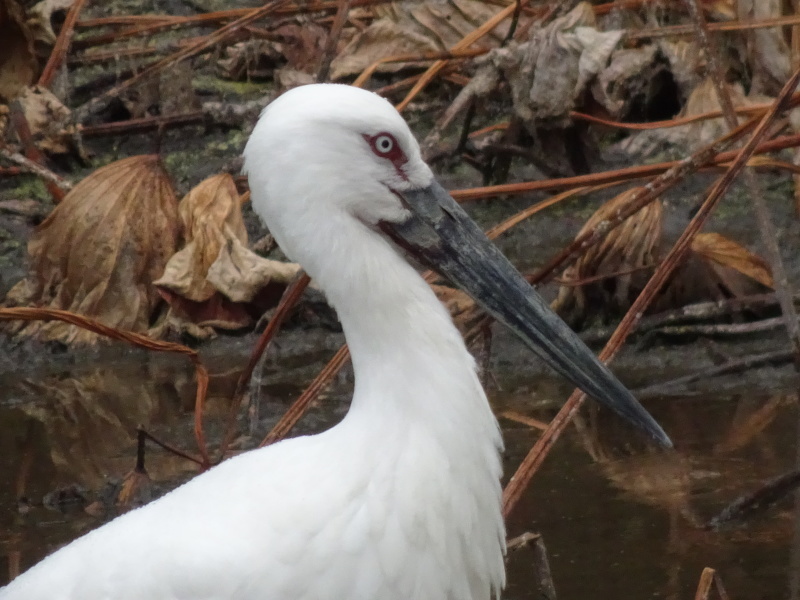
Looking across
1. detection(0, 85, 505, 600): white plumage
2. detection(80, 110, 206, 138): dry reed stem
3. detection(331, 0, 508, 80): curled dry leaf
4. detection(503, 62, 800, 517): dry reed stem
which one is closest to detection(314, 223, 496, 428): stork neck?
detection(0, 85, 505, 600): white plumage

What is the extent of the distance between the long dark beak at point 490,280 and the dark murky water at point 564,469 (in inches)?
26.7

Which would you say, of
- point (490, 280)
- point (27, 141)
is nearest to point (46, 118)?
point (27, 141)

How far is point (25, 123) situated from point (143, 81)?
752 millimetres

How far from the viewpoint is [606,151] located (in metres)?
7.23

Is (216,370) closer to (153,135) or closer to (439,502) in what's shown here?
(153,135)

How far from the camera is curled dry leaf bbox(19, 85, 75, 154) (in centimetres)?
764

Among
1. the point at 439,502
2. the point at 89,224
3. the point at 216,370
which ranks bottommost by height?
the point at 216,370

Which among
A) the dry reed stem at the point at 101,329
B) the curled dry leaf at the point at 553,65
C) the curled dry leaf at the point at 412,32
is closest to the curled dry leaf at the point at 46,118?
the curled dry leaf at the point at 412,32

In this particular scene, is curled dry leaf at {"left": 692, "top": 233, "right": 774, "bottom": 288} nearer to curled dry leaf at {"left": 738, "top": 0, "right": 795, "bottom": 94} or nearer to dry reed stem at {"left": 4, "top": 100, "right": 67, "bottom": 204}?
curled dry leaf at {"left": 738, "top": 0, "right": 795, "bottom": 94}

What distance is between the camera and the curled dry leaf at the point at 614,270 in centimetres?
571

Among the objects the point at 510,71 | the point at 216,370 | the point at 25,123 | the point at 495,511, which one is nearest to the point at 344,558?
the point at 495,511

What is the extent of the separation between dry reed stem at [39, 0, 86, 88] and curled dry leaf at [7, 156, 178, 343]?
1.57m

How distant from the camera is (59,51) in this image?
26.2 ft

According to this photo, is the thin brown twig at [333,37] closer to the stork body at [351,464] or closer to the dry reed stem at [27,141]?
the dry reed stem at [27,141]
